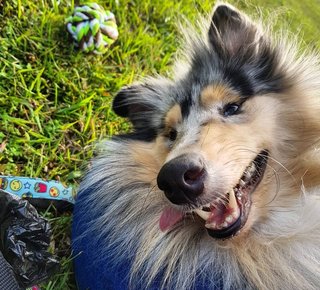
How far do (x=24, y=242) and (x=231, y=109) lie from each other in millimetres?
991

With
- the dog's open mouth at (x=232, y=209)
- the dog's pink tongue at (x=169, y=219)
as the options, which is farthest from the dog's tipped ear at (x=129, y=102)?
the dog's open mouth at (x=232, y=209)

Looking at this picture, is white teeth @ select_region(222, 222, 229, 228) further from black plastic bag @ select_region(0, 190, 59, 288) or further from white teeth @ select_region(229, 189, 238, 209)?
black plastic bag @ select_region(0, 190, 59, 288)

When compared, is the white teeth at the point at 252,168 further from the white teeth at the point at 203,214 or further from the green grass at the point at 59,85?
the green grass at the point at 59,85

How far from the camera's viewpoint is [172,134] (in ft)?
7.18

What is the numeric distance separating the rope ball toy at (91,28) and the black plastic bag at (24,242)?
1.24 meters

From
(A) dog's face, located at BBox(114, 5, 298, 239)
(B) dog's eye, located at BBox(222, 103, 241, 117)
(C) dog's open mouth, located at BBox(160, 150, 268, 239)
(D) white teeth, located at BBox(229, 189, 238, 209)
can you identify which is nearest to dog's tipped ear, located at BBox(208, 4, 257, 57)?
(A) dog's face, located at BBox(114, 5, 298, 239)

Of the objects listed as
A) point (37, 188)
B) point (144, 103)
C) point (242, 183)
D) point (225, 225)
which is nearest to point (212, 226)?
point (225, 225)

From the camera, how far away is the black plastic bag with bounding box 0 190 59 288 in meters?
2.19

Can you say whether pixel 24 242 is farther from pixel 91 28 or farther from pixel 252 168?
pixel 91 28

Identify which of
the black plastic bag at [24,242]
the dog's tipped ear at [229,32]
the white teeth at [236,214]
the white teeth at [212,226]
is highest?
the dog's tipped ear at [229,32]

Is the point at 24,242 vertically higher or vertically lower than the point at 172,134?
lower

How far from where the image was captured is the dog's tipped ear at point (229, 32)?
2279mm

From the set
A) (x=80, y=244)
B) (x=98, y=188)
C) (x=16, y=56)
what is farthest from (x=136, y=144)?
(x=16, y=56)

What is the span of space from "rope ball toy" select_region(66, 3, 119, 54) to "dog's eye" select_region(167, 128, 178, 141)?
3.86 ft
